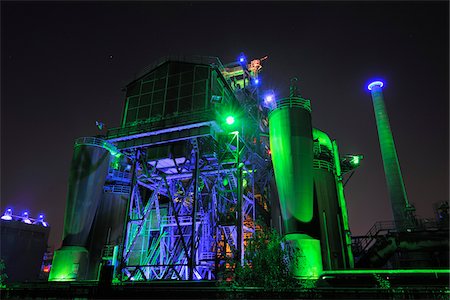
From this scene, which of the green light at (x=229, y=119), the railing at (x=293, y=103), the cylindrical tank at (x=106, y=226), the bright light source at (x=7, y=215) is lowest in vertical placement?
the cylindrical tank at (x=106, y=226)

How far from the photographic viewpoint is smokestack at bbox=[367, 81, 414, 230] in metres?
40.2

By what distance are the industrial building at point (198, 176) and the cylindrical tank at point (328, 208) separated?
0.12 metres

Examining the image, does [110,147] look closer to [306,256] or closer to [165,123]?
[165,123]

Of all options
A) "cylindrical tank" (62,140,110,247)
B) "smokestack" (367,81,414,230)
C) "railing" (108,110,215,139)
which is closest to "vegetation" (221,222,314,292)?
"railing" (108,110,215,139)

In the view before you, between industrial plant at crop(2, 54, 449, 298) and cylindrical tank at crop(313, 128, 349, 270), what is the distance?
0.12 metres

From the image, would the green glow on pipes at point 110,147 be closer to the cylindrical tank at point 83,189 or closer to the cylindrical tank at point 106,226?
the cylindrical tank at point 83,189

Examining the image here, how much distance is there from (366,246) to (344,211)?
4.67 metres

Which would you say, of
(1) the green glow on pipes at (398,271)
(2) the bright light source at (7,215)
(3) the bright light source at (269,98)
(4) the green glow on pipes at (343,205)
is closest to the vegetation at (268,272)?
(1) the green glow on pipes at (398,271)

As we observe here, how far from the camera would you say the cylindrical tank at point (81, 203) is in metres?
30.6

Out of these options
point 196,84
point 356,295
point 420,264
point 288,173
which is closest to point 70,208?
point 196,84

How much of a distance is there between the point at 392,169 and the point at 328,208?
52.6 ft

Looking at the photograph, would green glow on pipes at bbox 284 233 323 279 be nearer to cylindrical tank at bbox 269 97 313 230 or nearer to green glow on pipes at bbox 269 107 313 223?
cylindrical tank at bbox 269 97 313 230

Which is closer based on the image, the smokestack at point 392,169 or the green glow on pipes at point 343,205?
the green glow on pipes at point 343,205

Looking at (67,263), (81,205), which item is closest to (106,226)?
(81,205)
